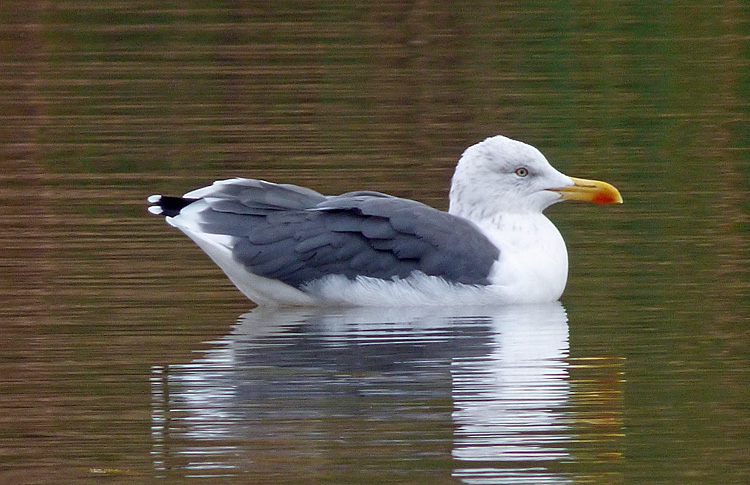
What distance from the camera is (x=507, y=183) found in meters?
9.53

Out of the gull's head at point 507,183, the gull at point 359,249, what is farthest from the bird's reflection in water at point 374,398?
the gull's head at point 507,183

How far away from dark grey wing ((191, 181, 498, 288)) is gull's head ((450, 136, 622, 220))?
0.46m

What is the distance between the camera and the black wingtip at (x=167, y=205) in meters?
9.23

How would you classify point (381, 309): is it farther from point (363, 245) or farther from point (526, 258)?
point (526, 258)

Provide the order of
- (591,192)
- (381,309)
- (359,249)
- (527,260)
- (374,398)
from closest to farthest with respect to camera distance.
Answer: (374,398) → (359,249) → (381,309) → (527,260) → (591,192)

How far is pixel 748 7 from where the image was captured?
19.2 meters

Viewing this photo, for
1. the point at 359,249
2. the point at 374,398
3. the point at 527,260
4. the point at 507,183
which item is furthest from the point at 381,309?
the point at 374,398

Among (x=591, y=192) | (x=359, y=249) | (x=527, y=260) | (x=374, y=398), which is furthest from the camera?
(x=591, y=192)

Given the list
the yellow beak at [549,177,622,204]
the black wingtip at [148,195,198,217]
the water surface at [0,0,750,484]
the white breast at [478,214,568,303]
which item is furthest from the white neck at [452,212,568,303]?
the black wingtip at [148,195,198,217]

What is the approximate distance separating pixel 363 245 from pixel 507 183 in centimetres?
108

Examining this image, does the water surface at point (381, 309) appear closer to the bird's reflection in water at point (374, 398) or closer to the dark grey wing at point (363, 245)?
the bird's reflection in water at point (374, 398)

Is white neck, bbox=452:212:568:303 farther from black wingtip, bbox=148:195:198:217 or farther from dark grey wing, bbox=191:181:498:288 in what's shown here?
black wingtip, bbox=148:195:198:217

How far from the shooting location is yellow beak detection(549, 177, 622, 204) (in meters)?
9.44

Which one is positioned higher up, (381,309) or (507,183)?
(507,183)
